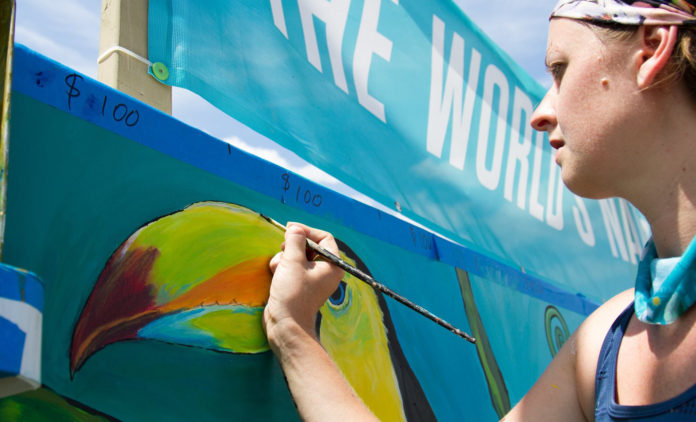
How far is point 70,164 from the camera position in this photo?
893 millimetres

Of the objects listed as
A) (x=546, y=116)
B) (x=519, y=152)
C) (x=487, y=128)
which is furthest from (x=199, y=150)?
(x=519, y=152)

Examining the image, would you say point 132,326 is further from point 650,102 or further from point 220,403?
point 650,102

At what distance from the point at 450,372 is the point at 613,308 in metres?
0.63

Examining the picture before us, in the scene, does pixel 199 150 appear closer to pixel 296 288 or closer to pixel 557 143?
pixel 296 288

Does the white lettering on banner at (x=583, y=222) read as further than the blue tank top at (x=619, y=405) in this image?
Yes

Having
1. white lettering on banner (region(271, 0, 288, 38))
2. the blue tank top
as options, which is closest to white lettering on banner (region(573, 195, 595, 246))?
white lettering on banner (region(271, 0, 288, 38))

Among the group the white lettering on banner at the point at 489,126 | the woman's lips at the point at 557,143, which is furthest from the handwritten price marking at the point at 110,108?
the white lettering on banner at the point at 489,126

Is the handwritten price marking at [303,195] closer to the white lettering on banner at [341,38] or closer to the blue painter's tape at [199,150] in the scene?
the blue painter's tape at [199,150]

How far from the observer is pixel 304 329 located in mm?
1037

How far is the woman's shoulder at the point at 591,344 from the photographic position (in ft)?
3.34

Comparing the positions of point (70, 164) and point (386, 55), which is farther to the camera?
point (386, 55)

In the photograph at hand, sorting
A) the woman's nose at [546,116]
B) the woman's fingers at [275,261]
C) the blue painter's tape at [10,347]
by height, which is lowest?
the blue painter's tape at [10,347]

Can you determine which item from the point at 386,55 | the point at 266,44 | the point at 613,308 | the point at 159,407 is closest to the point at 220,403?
the point at 159,407

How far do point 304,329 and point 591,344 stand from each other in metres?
0.49
